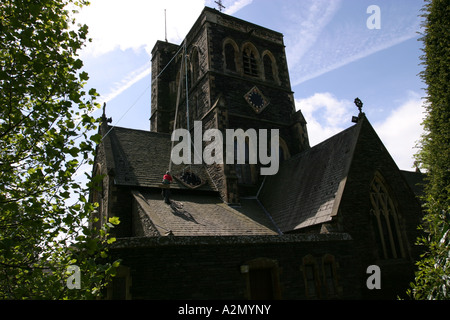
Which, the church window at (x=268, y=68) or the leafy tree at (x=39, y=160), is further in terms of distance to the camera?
the church window at (x=268, y=68)

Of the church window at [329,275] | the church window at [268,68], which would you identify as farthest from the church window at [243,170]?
the church window at [329,275]

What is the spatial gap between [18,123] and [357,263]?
11.2 meters

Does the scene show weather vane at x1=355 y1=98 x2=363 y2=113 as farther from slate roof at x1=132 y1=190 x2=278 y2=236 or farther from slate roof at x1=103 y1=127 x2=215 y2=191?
slate roof at x1=103 y1=127 x2=215 y2=191

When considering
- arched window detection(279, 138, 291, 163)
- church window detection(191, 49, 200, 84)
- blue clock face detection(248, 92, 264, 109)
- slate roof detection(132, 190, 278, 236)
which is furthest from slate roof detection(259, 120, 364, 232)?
church window detection(191, 49, 200, 84)

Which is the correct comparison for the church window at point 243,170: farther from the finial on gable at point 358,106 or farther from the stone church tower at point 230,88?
the finial on gable at point 358,106

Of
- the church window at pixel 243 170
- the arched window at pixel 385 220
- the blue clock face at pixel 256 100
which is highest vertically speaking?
the blue clock face at pixel 256 100

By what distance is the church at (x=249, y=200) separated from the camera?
29.4 feet

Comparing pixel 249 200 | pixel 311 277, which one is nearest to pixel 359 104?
pixel 249 200

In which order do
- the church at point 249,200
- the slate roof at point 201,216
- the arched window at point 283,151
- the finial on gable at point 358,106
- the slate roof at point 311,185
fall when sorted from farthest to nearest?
1. the arched window at point 283,151
2. the finial on gable at point 358,106
3. the slate roof at point 311,185
4. the slate roof at point 201,216
5. the church at point 249,200

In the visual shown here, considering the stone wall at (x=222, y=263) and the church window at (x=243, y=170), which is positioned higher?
the church window at (x=243, y=170)

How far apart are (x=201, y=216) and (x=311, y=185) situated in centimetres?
524

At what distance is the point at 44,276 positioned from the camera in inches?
158

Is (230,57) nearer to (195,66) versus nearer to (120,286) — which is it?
(195,66)
